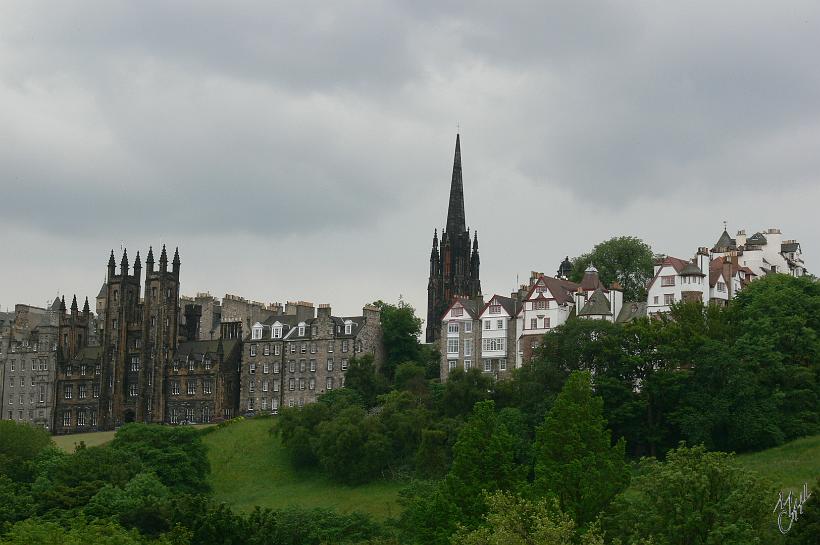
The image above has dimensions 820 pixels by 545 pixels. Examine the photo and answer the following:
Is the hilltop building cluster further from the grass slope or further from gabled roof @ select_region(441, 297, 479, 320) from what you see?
the grass slope

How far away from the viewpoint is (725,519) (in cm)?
5978

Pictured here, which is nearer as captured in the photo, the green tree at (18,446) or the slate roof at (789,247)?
the green tree at (18,446)

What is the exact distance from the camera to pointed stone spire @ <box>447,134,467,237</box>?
162625 mm

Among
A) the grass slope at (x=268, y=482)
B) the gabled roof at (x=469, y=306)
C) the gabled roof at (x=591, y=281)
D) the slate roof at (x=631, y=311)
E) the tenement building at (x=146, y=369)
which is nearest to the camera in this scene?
the grass slope at (x=268, y=482)

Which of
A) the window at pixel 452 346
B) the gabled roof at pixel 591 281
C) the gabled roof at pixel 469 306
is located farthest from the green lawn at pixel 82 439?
the gabled roof at pixel 591 281

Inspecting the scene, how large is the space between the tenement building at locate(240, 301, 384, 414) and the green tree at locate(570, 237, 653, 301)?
66.8 feet

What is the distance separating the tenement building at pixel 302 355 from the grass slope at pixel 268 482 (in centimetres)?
838

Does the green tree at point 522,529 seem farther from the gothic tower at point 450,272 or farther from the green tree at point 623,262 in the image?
the gothic tower at point 450,272

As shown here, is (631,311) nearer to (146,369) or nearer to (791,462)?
(791,462)

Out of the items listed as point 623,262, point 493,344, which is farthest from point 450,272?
point 493,344

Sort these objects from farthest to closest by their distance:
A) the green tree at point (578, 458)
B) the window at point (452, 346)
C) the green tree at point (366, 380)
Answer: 1. the green tree at point (366, 380)
2. the window at point (452, 346)
3. the green tree at point (578, 458)

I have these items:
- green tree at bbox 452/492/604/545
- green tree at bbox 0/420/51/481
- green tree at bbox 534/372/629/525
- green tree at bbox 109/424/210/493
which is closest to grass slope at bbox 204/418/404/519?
green tree at bbox 109/424/210/493

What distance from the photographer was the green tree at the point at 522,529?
178 feet

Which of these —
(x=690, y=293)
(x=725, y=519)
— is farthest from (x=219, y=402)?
(x=725, y=519)
